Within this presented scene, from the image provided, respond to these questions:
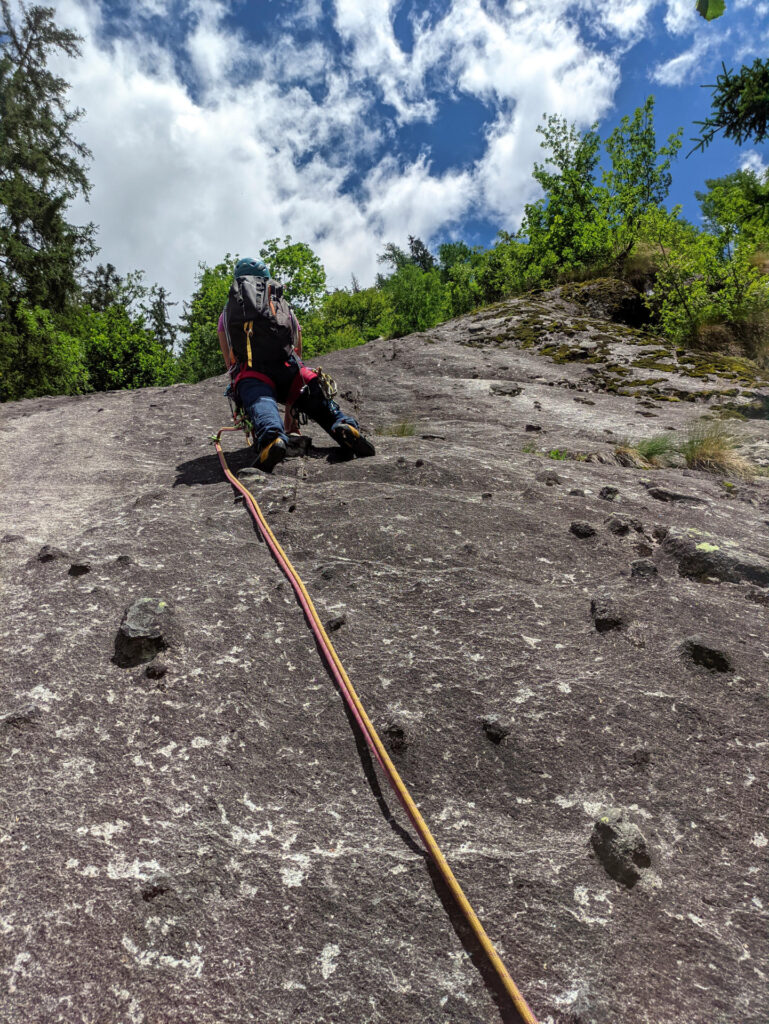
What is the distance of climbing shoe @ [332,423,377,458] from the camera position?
4.84 meters

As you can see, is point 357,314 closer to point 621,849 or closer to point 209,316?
point 209,316

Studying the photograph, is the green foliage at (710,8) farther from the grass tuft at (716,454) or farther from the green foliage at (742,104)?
the green foliage at (742,104)

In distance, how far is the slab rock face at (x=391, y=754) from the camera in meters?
1.32

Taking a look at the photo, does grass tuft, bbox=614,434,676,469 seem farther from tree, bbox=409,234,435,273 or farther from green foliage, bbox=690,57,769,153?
tree, bbox=409,234,435,273

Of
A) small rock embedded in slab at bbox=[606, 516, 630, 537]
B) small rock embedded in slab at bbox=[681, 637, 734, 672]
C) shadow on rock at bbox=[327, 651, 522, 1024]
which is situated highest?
small rock embedded in slab at bbox=[606, 516, 630, 537]

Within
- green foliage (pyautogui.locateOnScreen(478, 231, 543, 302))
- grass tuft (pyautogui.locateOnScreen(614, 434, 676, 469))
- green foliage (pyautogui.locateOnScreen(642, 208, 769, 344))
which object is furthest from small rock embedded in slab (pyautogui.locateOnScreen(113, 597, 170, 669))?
green foliage (pyautogui.locateOnScreen(478, 231, 543, 302))

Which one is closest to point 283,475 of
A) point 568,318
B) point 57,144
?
point 568,318

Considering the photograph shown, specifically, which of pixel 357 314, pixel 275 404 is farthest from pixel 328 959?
pixel 357 314

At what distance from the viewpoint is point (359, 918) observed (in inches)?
57.8

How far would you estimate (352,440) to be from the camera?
484cm

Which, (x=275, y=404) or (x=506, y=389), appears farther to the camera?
(x=506, y=389)

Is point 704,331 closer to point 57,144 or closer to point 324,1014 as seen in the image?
point 324,1014

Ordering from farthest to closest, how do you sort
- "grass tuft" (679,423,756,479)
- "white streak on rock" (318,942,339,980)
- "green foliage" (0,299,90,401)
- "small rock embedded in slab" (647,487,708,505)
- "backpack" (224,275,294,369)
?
1. "green foliage" (0,299,90,401)
2. "grass tuft" (679,423,756,479)
3. "backpack" (224,275,294,369)
4. "small rock embedded in slab" (647,487,708,505)
5. "white streak on rock" (318,942,339,980)

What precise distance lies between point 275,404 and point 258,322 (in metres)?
0.74
